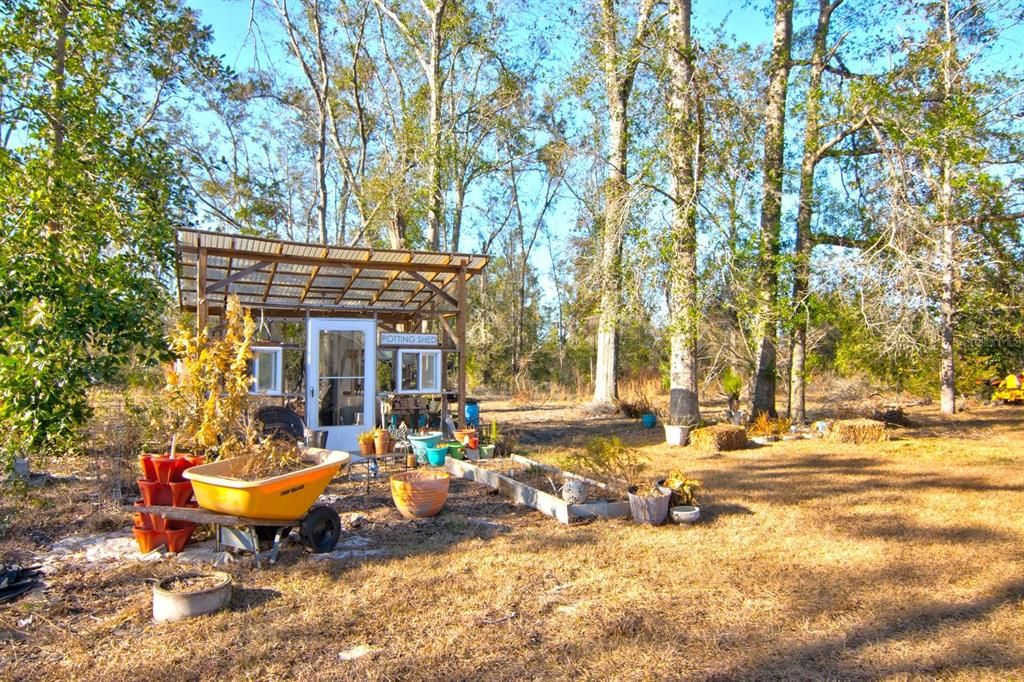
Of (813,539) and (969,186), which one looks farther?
(969,186)

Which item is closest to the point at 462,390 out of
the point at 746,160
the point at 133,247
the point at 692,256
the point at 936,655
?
the point at 692,256

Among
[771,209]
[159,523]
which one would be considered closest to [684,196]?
[771,209]

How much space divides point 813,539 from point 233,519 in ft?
14.7

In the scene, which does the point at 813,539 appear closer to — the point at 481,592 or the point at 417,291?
the point at 481,592

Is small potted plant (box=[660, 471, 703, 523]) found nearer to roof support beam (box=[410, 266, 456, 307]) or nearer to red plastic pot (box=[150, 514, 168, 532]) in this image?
red plastic pot (box=[150, 514, 168, 532])

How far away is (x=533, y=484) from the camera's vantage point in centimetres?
722

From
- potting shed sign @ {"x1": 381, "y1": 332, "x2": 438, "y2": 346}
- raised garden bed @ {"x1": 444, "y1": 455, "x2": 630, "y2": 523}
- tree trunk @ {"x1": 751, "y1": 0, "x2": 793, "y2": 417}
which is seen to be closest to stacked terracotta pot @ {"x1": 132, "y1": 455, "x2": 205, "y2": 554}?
raised garden bed @ {"x1": 444, "y1": 455, "x2": 630, "y2": 523}

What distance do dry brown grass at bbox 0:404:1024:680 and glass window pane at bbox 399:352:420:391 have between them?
4.33 m

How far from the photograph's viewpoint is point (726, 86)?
11445mm

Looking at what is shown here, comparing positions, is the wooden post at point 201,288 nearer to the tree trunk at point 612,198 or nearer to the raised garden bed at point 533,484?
the raised garden bed at point 533,484

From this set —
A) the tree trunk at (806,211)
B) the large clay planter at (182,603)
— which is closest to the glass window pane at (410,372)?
the tree trunk at (806,211)

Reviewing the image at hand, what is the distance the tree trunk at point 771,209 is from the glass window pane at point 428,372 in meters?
5.39

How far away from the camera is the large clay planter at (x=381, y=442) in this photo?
9031 millimetres

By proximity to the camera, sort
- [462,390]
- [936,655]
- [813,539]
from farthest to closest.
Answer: [462,390] < [813,539] < [936,655]
